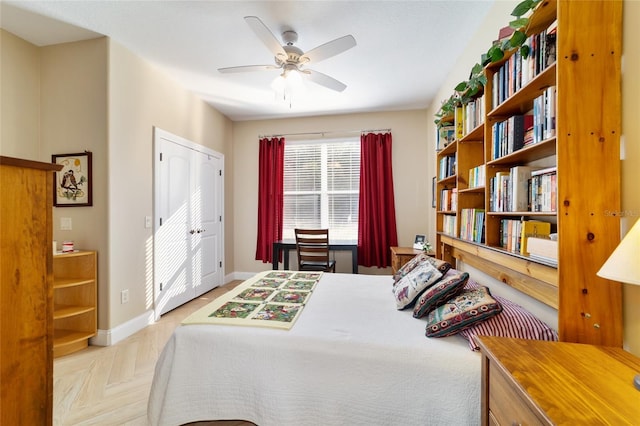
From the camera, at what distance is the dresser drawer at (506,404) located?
2.20 ft

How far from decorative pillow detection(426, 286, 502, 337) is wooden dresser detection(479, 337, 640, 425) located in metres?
0.21

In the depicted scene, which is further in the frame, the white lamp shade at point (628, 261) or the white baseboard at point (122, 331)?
the white baseboard at point (122, 331)

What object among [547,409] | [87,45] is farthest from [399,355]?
[87,45]

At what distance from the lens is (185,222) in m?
3.21

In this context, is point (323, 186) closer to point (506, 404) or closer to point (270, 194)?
point (270, 194)

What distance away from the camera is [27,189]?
815 millimetres

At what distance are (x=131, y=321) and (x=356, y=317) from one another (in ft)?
7.41

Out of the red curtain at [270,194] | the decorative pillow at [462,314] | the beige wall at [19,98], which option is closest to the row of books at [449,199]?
the decorative pillow at [462,314]

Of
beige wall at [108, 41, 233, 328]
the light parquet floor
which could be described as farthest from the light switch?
the light parquet floor

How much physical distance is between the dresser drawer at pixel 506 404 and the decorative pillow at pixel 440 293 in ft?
1.70

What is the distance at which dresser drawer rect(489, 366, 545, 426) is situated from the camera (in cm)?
67

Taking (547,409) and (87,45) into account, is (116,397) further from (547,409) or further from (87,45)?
(87,45)

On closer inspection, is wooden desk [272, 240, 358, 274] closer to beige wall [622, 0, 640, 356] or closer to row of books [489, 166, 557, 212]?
row of books [489, 166, 557, 212]

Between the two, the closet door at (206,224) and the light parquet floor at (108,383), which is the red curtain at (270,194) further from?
the light parquet floor at (108,383)
